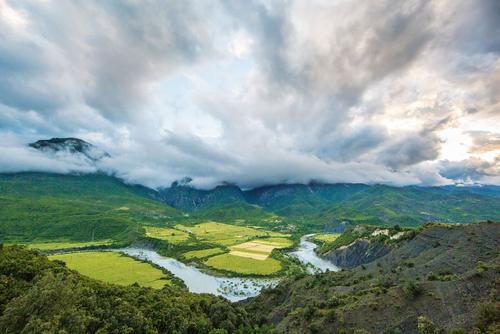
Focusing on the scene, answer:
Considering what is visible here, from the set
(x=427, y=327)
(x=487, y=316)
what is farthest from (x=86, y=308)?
(x=487, y=316)

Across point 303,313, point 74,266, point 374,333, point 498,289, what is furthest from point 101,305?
point 74,266

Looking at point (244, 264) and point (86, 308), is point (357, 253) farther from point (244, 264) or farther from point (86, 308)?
point (86, 308)

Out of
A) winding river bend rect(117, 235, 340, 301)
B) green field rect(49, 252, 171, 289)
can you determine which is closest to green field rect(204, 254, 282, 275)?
winding river bend rect(117, 235, 340, 301)

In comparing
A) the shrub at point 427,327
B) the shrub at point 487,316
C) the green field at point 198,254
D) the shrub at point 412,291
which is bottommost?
the green field at point 198,254

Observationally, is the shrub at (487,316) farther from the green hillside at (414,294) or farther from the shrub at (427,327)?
the shrub at (427,327)

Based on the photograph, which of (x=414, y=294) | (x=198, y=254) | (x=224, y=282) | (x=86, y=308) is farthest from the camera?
(x=198, y=254)

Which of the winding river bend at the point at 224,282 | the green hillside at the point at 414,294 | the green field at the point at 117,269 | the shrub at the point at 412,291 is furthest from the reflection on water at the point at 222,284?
the shrub at the point at 412,291
